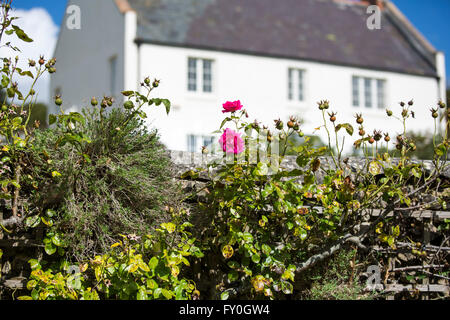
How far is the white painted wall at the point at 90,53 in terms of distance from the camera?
15109 millimetres

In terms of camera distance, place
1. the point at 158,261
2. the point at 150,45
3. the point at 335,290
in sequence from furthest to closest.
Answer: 1. the point at 150,45
2. the point at 335,290
3. the point at 158,261

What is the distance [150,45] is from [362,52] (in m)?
7.95

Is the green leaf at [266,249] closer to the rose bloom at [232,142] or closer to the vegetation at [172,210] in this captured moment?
the vegetation at [172,210]

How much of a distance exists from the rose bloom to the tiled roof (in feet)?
38.8

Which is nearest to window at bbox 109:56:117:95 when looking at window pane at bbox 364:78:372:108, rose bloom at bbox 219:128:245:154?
window pane at bbox 364:78:372:108

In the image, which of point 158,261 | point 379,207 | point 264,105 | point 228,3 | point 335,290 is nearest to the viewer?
point 158,261

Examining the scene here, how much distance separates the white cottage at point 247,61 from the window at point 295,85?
3cm

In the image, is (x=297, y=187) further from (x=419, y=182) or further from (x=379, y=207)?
(x=419, y=182)

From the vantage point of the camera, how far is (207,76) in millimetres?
15414

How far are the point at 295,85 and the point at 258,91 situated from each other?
1528 millimetres

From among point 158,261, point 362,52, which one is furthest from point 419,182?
point 362,52

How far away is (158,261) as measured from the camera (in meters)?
3.11

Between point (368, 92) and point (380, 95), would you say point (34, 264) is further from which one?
point (380, 95)

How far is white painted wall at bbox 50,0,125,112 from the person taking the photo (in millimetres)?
15109
